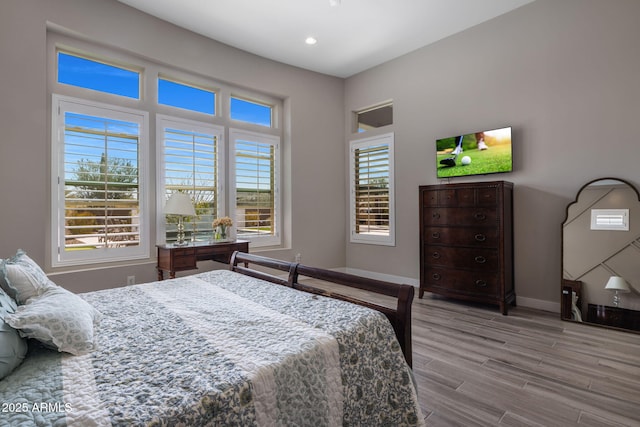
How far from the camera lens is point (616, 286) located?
9.84 feet

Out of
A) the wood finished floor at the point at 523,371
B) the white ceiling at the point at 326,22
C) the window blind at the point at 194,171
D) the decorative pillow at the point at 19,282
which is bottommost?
the wood finished floor at the point at 523,371

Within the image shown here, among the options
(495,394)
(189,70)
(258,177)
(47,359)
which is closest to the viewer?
(47,359)

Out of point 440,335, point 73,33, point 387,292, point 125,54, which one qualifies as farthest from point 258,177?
point 387,292

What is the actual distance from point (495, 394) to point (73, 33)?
4712mm

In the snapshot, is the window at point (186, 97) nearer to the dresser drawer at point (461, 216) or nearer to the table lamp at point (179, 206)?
the table lamp at point (179, 206)

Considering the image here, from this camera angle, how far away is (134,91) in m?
3.85

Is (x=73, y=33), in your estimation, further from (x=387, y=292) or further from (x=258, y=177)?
(x=387, y=292)

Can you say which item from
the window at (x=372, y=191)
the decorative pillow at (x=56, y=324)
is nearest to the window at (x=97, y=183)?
the decorative pillow at (x=56, y=324)

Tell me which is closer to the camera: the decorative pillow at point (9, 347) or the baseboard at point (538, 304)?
the decorative pillow at point (9, 347)

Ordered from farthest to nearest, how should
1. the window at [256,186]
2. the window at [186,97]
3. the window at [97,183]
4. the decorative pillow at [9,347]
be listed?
the window at [256,186] < the window at [186,97] < the window at [97,183] < the decorative pillow at [9,347]

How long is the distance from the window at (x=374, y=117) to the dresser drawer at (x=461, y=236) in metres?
1.93

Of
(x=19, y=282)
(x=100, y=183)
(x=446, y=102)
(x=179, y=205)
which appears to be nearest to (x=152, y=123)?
(x=100, y=183)

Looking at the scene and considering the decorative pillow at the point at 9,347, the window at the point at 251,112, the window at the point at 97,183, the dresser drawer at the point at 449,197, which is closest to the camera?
the decorative pillow at the point at 9,347

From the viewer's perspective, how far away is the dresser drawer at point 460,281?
3527 mm
